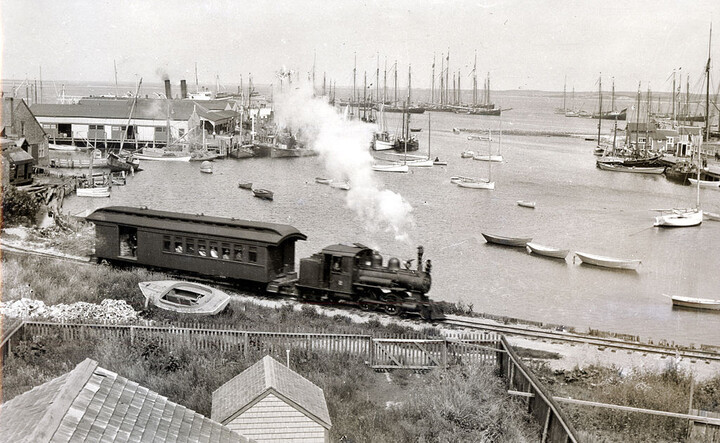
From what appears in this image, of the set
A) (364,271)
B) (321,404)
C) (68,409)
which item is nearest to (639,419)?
(321,404)

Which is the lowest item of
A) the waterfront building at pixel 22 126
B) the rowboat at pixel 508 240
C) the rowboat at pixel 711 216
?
the rowboat at pixel 508 240

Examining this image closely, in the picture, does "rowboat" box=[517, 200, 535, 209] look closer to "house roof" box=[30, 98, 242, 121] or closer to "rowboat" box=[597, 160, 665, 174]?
"rowboat" box=[597, 160, 665, 174]

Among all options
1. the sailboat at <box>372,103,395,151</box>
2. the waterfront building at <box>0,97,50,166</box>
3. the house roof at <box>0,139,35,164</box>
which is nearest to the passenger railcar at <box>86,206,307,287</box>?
the house roof at <box>0,139,35,164</box>

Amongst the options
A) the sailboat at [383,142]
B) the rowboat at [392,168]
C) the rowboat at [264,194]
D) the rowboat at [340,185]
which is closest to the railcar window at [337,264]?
the rowboat at [264,194]

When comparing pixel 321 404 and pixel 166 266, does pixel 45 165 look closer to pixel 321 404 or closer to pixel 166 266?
pixel 166 266

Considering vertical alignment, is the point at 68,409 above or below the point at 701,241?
above

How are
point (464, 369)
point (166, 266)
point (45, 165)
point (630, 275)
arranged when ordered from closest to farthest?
point (464, 369)
point (166, 266)
point (630, 275)
point (45, 165)

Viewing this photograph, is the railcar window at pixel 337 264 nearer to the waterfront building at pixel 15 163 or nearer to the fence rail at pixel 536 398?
the fence rail at pixel 536 398
